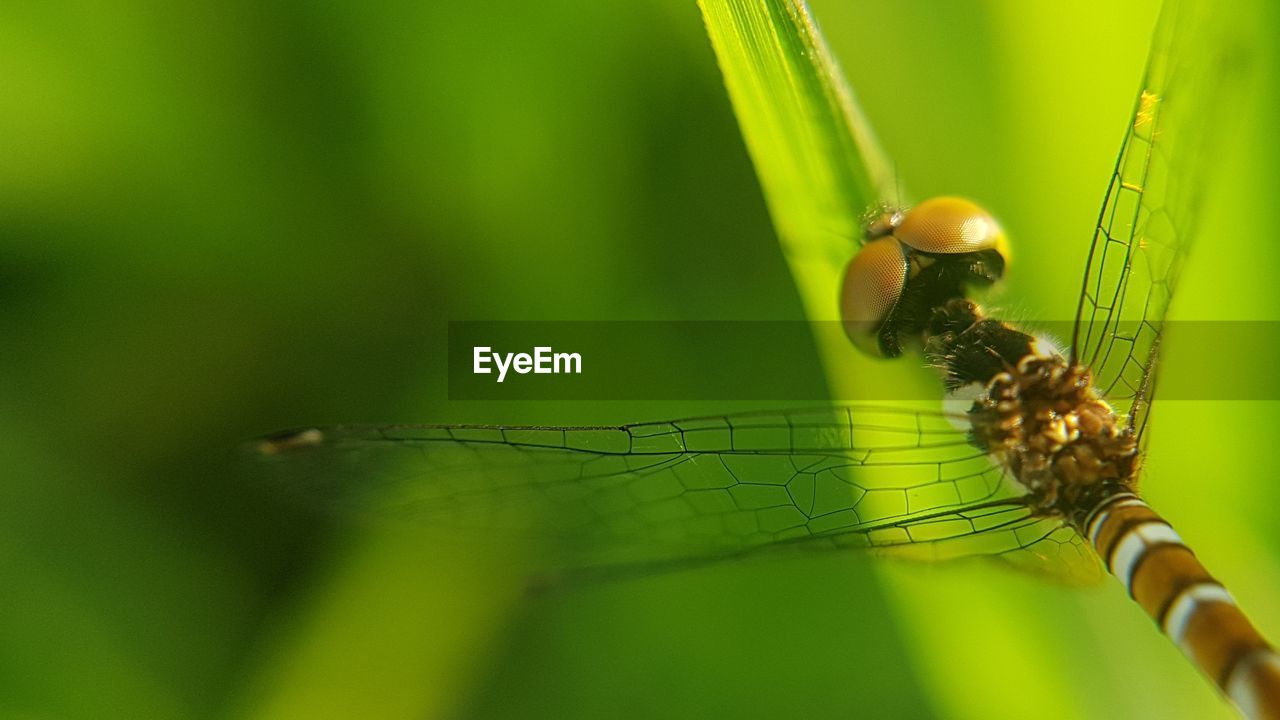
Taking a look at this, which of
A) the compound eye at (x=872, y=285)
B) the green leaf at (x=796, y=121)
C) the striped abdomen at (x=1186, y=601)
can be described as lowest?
the striped abdomen at (x=1186, y=601)

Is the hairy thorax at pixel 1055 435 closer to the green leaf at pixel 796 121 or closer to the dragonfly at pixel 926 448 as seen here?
the dragonfly at pixel 926 448

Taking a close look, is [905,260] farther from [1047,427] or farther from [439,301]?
[439,301]

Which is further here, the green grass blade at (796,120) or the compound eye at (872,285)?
the compound eye at (872,285)

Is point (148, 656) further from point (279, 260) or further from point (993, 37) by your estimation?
point (993, 37)

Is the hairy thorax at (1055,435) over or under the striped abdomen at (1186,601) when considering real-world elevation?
over

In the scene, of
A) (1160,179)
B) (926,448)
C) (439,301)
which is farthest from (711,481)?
(1160,179)

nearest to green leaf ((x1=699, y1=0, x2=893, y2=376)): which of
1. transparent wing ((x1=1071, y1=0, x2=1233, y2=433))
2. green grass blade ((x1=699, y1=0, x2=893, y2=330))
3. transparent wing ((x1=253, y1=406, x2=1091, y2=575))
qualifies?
green grass blade ((x1=699, y1=0, x2=893, y2=330))

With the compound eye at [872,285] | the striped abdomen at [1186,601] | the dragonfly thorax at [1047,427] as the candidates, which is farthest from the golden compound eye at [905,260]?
the striped abdomen at [1186,601]

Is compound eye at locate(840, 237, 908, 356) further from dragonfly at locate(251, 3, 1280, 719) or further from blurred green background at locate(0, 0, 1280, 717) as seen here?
blurred green background at locate(0, 0, 1280, 717)
